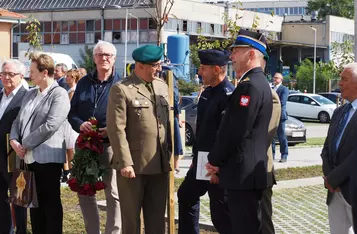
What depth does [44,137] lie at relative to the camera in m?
7.46

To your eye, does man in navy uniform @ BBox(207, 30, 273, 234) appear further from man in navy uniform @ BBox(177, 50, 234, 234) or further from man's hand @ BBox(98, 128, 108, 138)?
man's hand @ BBox(98, 128, 108, 138)

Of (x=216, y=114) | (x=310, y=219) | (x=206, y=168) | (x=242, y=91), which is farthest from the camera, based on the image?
(x=310, y=219)

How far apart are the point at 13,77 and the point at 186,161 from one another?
954 centimetres

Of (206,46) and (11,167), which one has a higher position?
(206,46)

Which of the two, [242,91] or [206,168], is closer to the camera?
[242,91]

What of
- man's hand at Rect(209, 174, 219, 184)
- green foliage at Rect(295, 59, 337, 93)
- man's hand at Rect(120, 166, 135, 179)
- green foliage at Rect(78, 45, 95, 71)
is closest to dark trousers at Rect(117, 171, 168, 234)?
man's hand at Rect(120, 166, 135, 179)

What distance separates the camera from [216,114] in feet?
23.0

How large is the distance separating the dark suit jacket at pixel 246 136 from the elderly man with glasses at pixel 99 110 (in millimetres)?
1954

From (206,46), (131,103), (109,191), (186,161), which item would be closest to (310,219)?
(109,191)

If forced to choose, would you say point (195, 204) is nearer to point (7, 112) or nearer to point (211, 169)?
point (211, 169)

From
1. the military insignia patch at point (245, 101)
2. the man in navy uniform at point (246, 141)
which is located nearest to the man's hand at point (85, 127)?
the man in navy uniform at point (246, 141)

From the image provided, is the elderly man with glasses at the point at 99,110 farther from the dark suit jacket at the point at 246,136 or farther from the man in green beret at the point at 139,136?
the dark suit jacket at the point at 246,136

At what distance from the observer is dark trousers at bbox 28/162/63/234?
761 cm

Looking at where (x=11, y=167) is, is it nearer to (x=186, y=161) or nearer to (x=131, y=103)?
(x=131, y=103)
